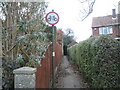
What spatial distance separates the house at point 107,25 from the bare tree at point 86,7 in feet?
51.8

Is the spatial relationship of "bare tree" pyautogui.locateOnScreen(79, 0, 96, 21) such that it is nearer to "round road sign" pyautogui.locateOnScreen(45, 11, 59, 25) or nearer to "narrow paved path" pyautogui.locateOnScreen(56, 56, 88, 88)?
"round road sign" pyautogui.locateOnScreen(45, 11, 59, 25)

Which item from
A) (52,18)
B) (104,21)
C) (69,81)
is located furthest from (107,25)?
(52,18)

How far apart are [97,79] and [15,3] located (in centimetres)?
375

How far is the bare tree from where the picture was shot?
7.66 meters

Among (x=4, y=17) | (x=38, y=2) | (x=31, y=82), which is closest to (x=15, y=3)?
(x=4, y=17)

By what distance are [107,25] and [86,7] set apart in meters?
17.6

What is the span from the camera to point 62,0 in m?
6.87

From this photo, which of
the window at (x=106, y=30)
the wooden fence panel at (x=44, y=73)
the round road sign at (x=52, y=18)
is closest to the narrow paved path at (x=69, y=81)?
the wooden fence panel at (x=44, y=73)

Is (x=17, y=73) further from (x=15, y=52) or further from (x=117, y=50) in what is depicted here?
(x=117, y=50)

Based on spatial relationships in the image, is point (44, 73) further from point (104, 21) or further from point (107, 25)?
point (104, 21)

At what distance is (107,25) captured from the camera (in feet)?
78.3

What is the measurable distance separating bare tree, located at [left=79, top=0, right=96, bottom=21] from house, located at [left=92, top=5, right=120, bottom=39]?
1580 cm

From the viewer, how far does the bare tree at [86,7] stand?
7.66m

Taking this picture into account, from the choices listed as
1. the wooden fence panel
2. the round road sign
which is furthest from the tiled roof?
the wooden fence panel
